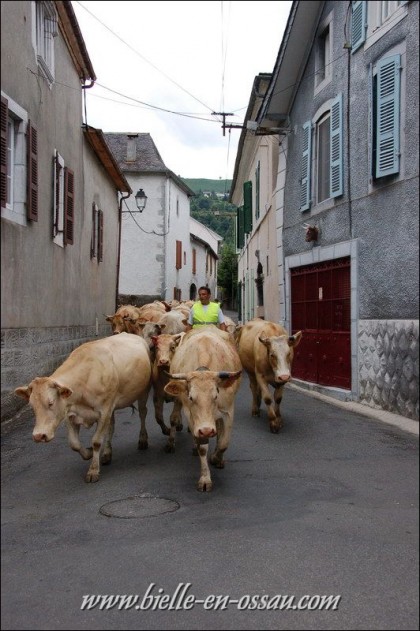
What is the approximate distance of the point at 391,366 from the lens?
161cm

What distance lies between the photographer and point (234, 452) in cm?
589

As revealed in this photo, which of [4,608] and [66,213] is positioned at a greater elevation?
[66,213]

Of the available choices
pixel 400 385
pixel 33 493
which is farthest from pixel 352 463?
pixel 33 493

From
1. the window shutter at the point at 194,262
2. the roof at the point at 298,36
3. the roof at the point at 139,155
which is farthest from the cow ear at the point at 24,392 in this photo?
the window shutter at the point at 194,262

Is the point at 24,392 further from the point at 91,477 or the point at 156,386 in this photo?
the point at 156,386

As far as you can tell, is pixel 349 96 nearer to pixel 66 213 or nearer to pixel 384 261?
pixel 384 261

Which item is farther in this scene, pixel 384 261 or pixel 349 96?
pixel 349 96

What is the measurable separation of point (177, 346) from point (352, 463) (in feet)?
13.2

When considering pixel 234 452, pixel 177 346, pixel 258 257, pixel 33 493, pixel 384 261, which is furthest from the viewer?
pixel 258 257

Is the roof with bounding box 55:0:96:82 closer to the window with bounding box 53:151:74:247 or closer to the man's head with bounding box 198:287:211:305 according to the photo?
the window with bounding box 53:151:74:247

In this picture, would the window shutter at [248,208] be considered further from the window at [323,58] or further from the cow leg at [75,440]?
the window at [323,58]

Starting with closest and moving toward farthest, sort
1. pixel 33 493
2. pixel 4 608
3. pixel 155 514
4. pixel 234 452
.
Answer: pixel 4 608 → pixel 33 493 → pixel 155 514 → pixel 234 452

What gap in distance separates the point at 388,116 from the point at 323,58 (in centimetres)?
96

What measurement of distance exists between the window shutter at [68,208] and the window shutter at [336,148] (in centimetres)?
173
